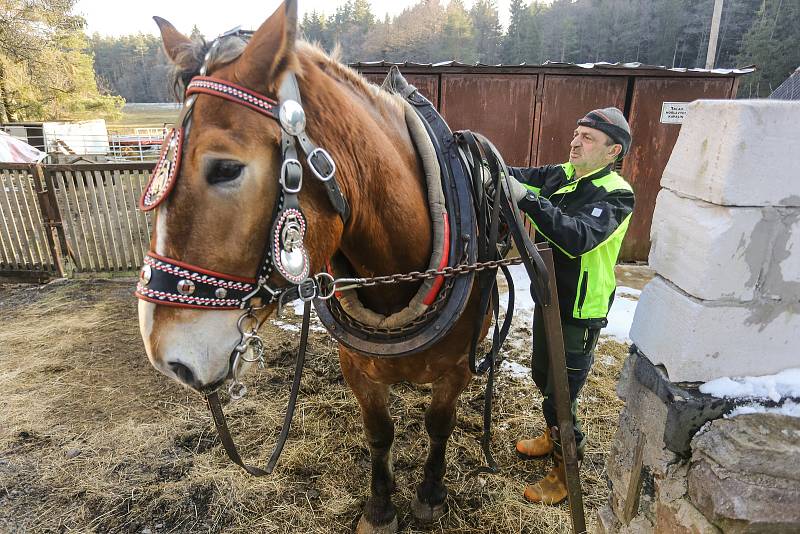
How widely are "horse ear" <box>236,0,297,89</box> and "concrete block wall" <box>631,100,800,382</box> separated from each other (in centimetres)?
110

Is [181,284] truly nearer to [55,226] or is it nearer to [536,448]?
[536,448]

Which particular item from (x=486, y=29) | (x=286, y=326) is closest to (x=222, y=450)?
(x=286, y=326)

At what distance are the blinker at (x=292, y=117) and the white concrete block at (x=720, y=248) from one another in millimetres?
1102

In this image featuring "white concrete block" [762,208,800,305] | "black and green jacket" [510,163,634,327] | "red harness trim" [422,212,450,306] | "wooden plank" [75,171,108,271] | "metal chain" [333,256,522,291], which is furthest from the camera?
"wooden plank" [75,171,108,271]

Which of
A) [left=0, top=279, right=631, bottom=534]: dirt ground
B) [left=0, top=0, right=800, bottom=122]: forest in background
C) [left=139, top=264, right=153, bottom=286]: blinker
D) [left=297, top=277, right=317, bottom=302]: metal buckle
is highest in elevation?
[left=0, top=0, right=800, bottom=122]: forest in background

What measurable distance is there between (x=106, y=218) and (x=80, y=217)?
0.89ft

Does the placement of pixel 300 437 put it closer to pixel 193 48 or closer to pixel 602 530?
pixel 602 530

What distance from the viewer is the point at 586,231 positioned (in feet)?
5.66

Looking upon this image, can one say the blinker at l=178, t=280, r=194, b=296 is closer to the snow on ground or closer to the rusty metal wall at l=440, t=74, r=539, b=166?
→ the snow on ground

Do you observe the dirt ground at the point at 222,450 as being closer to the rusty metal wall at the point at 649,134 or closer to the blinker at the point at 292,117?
the blinker at the point at 292,117

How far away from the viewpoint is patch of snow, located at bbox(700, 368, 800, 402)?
127 cm

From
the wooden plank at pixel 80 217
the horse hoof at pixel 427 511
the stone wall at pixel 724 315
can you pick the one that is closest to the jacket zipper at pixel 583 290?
the stone wall at pixel 724 315

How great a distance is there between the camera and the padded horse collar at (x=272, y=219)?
96 cm

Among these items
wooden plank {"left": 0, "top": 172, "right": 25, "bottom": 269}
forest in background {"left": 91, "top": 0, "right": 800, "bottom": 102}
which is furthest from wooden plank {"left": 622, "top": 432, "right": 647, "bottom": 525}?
forest in background {"left": 91, "top": 0, "right": 800, "bottom": 102}
